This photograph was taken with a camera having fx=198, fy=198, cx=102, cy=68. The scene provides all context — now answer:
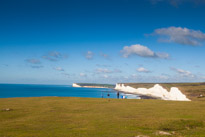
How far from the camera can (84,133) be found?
17766mm

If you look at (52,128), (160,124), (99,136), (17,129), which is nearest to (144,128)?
(160,124)

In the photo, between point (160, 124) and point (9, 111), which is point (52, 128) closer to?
point (160, 124)

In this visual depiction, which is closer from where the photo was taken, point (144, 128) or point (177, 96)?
point (144, 128)

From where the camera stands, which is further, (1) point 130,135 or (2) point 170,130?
(2) point 170,130

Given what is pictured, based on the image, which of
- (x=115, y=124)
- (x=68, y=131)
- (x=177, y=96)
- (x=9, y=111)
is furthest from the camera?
(x=177, y=96)

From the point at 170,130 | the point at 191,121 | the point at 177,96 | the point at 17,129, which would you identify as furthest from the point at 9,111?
the point at 177,96

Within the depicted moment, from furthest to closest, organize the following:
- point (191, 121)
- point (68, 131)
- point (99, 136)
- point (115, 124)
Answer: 1. point (191, 121)
2. point (115, 124)
3. point (68, 131)
4. point (99, 136)

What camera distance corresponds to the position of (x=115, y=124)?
21.3 metres

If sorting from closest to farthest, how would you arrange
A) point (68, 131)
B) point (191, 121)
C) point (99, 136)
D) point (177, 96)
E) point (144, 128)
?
point (99, 136) → point (68, 131) → point (144, 128) → point (191, 121) → point (177, 96)

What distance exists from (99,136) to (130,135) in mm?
2666

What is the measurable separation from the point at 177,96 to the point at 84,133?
14826cm

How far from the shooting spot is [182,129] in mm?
20641

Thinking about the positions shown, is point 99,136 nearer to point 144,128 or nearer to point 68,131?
point 68,131

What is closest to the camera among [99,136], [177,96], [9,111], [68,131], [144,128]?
[99,136]
